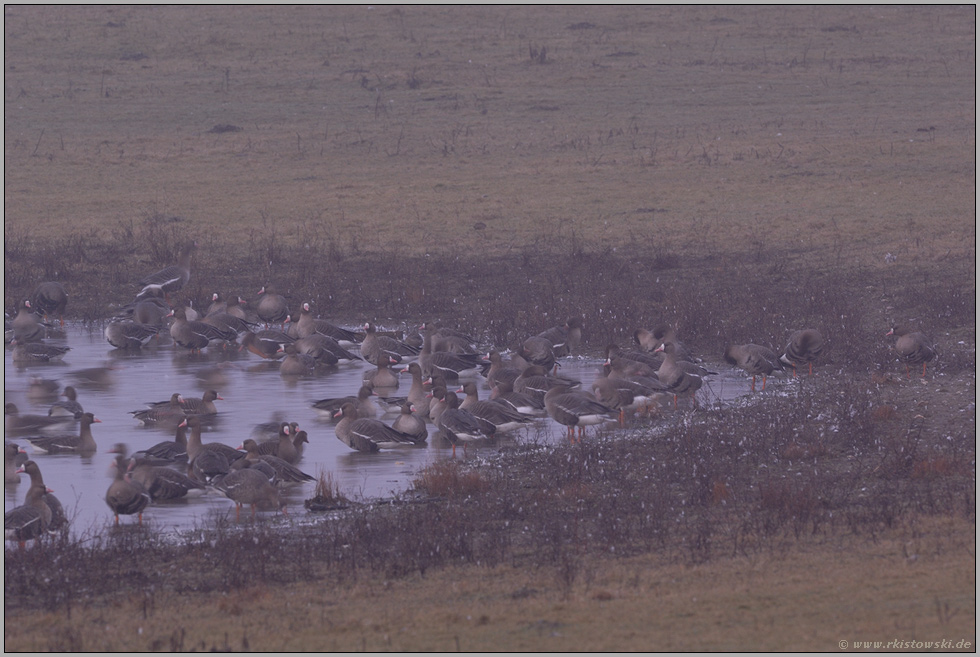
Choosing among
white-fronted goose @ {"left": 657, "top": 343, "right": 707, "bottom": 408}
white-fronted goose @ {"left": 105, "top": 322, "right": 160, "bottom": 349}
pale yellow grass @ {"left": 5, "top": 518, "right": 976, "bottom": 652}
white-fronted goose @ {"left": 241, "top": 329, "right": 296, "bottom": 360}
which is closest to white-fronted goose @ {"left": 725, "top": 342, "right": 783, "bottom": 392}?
white-fronted goose @ {"left": 657, "top": 343, "right": 707, "bottom": 408}

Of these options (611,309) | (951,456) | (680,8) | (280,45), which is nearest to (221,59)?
(280,45)

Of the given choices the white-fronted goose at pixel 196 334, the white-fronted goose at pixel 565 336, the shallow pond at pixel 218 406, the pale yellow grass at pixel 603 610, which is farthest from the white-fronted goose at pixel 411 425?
the white-fronted goose at pixel 196 334

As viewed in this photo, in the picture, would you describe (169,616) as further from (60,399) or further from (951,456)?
(60,399)

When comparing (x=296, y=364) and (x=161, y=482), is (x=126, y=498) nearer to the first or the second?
(x=161, y=482)

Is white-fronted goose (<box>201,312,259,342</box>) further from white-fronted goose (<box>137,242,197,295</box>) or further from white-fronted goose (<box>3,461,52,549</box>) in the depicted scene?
white-fronted goose (<box>3,461,52,549</box>)

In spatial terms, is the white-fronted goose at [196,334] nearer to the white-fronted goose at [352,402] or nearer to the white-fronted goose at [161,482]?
the white-fronted goose at [352,402]

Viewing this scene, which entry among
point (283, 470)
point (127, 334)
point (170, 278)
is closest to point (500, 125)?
point (170, 278)
